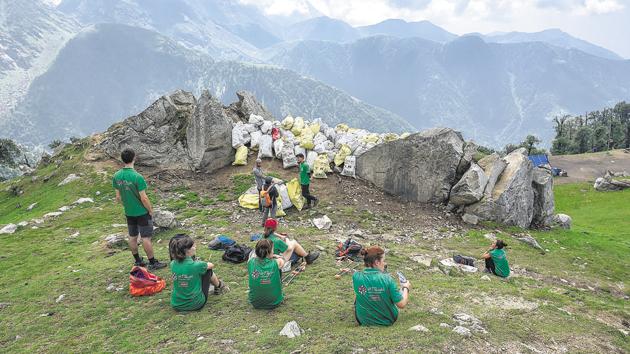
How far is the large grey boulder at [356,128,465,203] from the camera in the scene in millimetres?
21312

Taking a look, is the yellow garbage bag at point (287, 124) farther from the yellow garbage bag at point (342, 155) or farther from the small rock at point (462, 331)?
the small rock at point (462, 331)

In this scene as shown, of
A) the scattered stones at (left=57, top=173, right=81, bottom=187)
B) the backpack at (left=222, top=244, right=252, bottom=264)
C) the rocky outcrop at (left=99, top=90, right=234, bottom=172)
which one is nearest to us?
the backpack at (left=222, top=244, right=252, bottom=264)

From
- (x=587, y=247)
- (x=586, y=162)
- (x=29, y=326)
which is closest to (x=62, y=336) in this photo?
(x=29, y=326)

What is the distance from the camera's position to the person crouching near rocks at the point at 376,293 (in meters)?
7.22

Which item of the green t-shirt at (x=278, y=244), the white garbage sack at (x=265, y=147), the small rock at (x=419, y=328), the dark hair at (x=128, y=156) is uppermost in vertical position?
the dark hair at (x=128, y=156)

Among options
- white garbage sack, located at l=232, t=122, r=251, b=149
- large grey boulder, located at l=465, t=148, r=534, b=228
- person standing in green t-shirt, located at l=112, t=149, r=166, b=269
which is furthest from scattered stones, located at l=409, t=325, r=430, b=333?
white garbage sack, located at l=232, t=122, r=251, b=149

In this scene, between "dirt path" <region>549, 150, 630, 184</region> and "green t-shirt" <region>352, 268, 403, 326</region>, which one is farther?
"dirt path" <region>549, 150, 630, 184</region>

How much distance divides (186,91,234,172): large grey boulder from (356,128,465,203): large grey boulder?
9.39 metres

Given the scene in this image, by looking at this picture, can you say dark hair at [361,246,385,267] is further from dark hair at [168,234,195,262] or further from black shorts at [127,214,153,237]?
black shorts at [127,214,153,237]

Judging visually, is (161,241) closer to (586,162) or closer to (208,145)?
(208,145)

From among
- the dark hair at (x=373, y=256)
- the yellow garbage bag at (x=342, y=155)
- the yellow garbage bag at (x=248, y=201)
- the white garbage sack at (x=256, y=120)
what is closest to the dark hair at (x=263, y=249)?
the dark hair at (x=373, y=256)

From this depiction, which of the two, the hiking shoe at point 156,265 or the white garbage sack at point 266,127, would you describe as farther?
the white garbage sack at point 266,127

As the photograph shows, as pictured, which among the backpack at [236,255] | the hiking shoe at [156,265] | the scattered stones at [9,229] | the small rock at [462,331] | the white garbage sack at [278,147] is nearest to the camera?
the small rock at [462,331]

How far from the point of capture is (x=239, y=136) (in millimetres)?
24922
